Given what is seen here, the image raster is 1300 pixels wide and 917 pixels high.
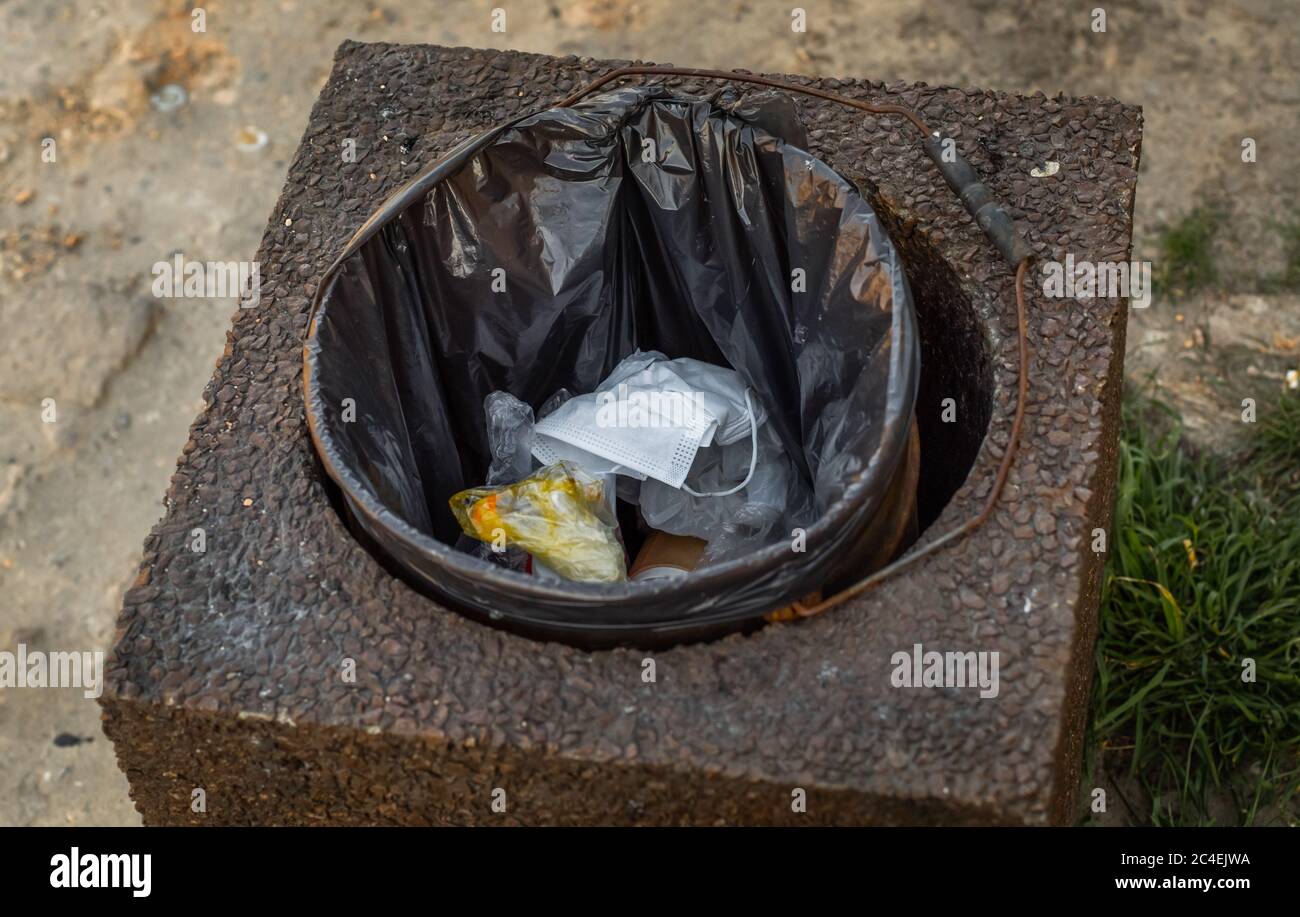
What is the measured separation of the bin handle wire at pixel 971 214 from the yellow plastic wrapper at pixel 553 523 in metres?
0.39

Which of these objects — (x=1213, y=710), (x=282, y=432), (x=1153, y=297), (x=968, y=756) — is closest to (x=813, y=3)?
(x=1153, y=297)

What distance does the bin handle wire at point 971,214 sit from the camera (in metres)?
1.86

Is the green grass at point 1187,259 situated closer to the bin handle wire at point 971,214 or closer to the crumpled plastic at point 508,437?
the bin handle wire at point 971,214

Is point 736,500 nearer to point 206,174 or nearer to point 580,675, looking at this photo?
point 580,675

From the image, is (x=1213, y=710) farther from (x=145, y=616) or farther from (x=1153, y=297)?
(x=145, y=616)

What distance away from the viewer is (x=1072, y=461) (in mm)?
1952

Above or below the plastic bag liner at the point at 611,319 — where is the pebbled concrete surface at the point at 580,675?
below

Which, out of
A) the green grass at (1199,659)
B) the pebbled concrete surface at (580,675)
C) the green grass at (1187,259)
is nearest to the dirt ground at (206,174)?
the green grass at (1187,259)

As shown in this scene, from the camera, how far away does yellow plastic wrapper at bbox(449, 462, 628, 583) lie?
211 cm

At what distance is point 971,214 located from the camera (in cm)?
219

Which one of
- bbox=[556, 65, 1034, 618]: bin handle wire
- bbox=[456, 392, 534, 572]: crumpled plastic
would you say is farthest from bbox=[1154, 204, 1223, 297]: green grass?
bbox=[456, 392, 534, 572]: crumpled plastic

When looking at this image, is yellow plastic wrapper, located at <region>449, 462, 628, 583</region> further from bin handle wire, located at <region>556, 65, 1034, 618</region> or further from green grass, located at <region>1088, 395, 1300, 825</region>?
green grass, located at <region>1088, 395, 1300, 825</region>

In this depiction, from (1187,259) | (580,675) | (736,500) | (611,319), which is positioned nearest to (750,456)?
(736,500)

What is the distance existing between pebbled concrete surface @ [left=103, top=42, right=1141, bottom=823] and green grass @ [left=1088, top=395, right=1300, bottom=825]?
0.66 meters
